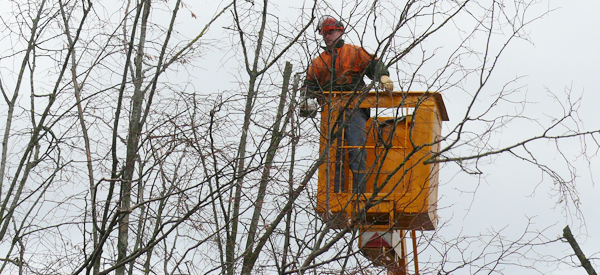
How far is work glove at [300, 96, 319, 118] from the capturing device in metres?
8.26

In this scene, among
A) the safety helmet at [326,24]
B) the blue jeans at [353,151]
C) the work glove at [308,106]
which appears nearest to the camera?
the safety helmet at [326,24]

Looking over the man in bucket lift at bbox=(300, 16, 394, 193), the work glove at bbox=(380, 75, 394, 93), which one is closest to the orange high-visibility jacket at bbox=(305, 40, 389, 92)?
the man in bucket lift at bbox=(300, 16, 394, 193)

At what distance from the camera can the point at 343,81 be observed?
852 centimetres

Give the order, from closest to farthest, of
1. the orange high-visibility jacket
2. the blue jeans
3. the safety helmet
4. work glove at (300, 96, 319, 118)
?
the safety helmet < work glove at (300, 96, 319, 118) < the orange high-visibility jacket < the blue jeans

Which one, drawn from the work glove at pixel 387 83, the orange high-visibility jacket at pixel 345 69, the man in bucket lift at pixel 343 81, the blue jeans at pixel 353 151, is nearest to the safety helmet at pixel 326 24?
the man in bucket lift at pixel 343 81

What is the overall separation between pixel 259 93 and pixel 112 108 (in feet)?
4.14

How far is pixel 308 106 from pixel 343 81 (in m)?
0.38

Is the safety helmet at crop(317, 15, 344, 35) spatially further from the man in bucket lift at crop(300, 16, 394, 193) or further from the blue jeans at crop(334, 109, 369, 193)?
the blue jeans at crop(334, 109, 369, 193)

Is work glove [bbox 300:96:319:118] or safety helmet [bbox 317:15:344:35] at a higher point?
safety helmet [bbox 317:15:344:35]

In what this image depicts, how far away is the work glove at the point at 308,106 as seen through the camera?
8258 millimetres

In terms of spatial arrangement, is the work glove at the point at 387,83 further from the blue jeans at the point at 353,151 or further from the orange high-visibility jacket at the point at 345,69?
the blue jeans at the point at 353,151

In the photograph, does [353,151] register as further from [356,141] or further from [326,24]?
[326,24]

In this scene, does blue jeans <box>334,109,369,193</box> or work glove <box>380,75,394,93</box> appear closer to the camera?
work glove <box>380,75,394,93</box>

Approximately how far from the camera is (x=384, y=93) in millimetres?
8719
